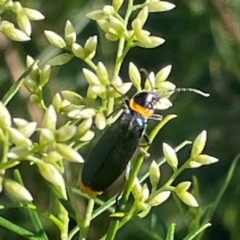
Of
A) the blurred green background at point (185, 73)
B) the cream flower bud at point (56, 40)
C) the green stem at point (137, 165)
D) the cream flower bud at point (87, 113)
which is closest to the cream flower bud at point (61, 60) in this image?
the cream flower bud at point (56, 40)

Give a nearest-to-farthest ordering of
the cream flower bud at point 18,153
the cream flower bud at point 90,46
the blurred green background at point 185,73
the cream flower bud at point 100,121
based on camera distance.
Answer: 1. the cream flower bud at point 18,153
2. the cream flower bud at point 100,121
3. the cream flower bud at point 90,46
4. the blurred green background at point 185,73

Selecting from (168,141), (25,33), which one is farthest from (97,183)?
(168,141)

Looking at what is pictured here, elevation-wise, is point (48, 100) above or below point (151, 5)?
below

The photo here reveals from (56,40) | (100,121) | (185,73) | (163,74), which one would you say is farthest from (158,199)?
(185,73)

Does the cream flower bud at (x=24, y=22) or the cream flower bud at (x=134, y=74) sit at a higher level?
the cream flower bud at (x=24, y=22)

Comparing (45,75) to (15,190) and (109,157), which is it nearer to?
(109,157)

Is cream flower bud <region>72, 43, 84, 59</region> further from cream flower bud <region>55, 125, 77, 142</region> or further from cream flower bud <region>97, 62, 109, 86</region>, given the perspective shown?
cream flower bud <region>55, 125, 77, 142</region>

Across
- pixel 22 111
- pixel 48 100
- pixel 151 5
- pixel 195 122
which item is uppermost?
pixel 151 5

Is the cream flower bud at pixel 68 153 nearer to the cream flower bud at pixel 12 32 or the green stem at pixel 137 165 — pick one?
the green stem at pixel 137 165

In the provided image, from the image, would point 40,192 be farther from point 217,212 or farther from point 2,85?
point 217,212
